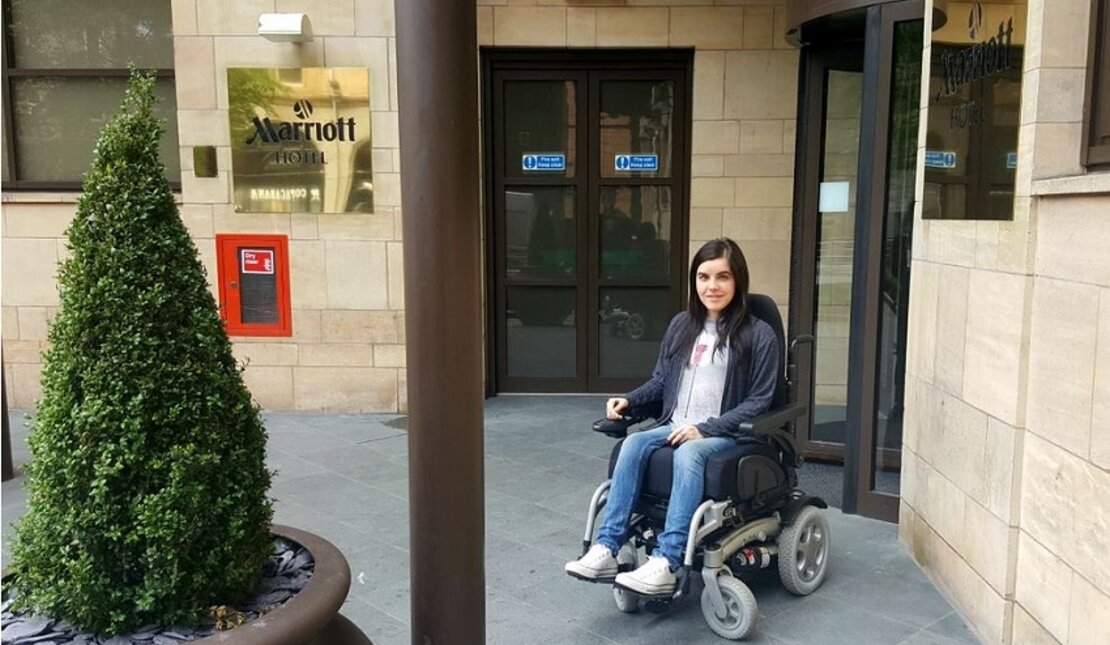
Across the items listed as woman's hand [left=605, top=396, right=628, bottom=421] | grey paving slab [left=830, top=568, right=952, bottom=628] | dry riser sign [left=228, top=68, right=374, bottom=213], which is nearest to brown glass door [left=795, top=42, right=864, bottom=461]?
grey paving slab [left=830, top=568, right=952, bottom=628]

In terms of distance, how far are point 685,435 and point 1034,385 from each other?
128cm

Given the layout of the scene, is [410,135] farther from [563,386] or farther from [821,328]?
[563,386]

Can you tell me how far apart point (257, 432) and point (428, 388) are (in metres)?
0.50

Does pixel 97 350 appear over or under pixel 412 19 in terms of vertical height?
under

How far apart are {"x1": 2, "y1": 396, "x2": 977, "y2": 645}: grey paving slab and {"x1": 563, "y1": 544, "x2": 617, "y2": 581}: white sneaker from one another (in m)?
0.27

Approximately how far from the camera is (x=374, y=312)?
6938 mm

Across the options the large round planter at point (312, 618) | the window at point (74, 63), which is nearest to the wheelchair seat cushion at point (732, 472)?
the large round planter at point (312, 618)

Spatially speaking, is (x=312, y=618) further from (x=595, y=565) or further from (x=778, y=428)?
(x=778, y=428)

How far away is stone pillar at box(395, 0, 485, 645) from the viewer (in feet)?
7.20

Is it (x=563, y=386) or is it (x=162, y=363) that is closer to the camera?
(x=162, y=363)

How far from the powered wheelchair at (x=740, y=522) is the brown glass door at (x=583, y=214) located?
395 centimetres

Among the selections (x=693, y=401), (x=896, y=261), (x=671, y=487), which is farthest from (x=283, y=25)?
(x=671, y=487)

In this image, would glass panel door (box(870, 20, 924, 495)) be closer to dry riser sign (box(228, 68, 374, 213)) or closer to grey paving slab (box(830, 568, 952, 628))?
grey paving slab (box(830, 568, 952, 628))

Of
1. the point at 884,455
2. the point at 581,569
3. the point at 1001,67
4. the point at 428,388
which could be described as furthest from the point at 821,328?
the point at 428,388
